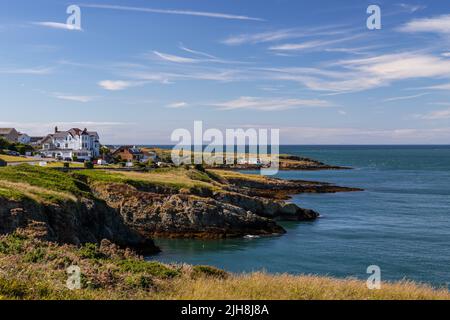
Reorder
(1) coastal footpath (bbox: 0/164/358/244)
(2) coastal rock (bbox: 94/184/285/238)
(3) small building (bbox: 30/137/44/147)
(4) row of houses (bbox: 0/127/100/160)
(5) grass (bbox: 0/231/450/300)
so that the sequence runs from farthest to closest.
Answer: (3) small building (bbox: 30/137/44/147) → (4) row of houses (bbox: 0/127/100/160) → (2) coastal rock (bbox: 94/184/285/238) → (1) coastal footpath (bbox: 0/164/358/244) → (5) grass (bbox: 0/231/450/300)

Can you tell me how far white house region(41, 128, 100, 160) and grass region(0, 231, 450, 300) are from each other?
96.1 meters

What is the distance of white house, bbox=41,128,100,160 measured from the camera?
114 metres

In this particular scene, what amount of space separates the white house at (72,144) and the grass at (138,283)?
315ft

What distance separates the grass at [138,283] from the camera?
12594mm

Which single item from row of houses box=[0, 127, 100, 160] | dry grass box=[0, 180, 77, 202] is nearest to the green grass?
dry grass box=[0, 180, 77, 202]

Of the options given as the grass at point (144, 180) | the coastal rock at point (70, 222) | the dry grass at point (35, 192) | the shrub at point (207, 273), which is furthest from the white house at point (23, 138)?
the shrub at point (207, 273)

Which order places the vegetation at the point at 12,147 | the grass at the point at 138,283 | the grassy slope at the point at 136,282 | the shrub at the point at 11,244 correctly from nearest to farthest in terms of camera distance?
the grass at the point at 138,283, the grassy slope at the point at 136,282, the shrub at the point at 11,244, the vegetation at the point at 12,147

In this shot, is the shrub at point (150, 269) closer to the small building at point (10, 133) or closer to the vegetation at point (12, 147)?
the vegetation at point (12, 147)

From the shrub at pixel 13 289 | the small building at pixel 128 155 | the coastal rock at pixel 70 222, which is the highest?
the small building at pixel 128 155

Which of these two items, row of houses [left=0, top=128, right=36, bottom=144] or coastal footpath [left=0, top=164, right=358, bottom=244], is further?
row of houses [left=0, top=128, right=36, bottom=144]

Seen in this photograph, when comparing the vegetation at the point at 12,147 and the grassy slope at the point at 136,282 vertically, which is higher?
the vegetation at the point at 12,147

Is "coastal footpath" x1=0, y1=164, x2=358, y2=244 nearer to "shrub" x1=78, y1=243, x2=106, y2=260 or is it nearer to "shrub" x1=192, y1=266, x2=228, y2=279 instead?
"shrub" x1=78, y1=243, x2=106, y2=260
